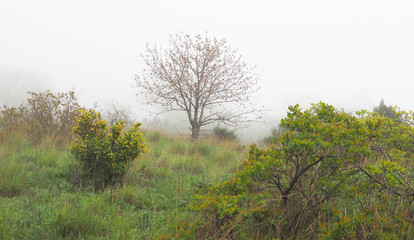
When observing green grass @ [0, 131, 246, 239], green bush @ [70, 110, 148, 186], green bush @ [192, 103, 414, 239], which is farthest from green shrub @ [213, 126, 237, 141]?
A: green bush @ [192, 103, 414, 239]

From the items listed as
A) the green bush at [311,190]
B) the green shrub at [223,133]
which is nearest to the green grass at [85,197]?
the green bush at [311,190]

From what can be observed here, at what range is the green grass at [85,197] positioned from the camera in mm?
2668

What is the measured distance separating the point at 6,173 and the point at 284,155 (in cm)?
428

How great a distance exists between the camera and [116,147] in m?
4.39

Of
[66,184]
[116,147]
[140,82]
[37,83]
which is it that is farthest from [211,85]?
[37,83]

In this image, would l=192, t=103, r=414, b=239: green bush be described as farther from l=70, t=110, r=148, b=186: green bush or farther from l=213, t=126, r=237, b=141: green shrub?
l=213, t=126, r=237, b=141: green shrub

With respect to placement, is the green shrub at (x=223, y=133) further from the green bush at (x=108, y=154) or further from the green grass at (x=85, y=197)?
the green bush at (x=108, y=154)

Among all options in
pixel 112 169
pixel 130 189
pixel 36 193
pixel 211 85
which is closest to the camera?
pixel 36 193

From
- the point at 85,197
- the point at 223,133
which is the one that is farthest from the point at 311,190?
the point at 223,133

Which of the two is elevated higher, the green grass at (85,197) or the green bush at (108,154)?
the green bush at (108,154)

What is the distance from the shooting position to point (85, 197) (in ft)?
11.4

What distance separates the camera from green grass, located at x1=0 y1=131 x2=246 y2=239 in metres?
2.67

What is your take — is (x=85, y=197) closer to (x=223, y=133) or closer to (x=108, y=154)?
(x=108, y=154)

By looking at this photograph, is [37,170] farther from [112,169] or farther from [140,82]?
[140,82]
